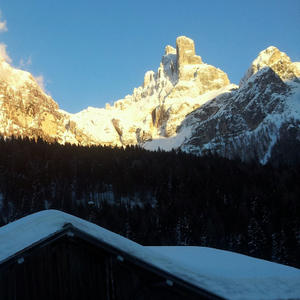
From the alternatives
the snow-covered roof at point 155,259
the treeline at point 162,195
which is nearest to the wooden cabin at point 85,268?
the snow-covered roof at point 155,259

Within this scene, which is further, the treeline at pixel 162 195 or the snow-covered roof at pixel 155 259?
the treeline at pixel 162 195

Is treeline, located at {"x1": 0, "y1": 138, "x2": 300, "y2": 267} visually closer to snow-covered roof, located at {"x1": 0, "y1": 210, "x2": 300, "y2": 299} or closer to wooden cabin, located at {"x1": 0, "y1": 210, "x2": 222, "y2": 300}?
snow-covered roof, located at {"x1": 0, "y1": 210, "x2": 300, "y2": 299}

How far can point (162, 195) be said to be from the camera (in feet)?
248

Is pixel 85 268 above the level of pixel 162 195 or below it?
below

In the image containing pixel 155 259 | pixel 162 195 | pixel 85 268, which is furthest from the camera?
pixel 162 195

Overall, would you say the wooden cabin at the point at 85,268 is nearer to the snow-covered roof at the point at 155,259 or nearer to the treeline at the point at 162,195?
the snow-covered roof at the point at 155,259

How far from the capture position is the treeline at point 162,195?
56469 millimetres

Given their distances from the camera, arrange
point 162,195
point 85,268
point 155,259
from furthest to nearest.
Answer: point 162,195 < point 155,259 < point 85,268

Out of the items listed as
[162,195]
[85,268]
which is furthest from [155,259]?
[162,195]

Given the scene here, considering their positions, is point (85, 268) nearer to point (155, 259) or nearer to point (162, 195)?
point (155, 259)

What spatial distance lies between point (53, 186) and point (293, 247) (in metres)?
54.1

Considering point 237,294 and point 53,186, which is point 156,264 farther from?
point 53,186

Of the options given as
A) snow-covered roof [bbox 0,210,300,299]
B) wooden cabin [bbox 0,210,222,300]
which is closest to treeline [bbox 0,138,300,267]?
snow-covered roof [bbox 0,210,300,299]

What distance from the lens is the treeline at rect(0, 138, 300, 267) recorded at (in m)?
56.5
